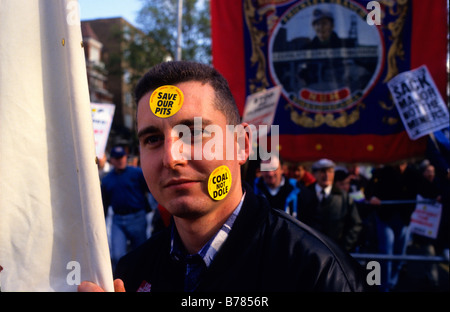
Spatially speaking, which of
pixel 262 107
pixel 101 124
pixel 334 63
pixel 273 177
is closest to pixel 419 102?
→ pixel 334 63

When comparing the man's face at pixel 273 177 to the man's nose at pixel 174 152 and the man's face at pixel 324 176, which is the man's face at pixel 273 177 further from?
the man's nose at pixel 174 152

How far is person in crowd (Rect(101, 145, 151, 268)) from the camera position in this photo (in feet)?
21.9

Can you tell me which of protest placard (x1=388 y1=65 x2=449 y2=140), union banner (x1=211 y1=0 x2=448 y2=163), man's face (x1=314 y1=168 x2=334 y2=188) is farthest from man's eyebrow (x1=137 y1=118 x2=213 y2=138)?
union banner (x1=211 y1=0 x2=448 y2=163)

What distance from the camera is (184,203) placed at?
144cm

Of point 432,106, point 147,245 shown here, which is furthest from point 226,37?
point 147,245

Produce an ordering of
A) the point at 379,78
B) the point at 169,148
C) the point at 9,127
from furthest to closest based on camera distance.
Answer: the point at 379,78 < the point at 169,148 < the point at 9,127

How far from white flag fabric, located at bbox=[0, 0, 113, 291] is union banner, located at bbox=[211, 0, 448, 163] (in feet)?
16.3

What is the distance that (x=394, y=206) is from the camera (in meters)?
6.59

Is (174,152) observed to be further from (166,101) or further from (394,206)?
(394,206)

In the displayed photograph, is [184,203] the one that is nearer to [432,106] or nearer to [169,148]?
[169,148]

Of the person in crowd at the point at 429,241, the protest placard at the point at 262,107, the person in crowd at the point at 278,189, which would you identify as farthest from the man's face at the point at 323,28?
the person in crowd at the point at 429,241

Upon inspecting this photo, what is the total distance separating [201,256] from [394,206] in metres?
5.74

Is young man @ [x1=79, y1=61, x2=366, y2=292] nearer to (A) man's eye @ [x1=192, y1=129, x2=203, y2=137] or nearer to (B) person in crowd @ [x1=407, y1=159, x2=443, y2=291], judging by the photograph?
(A) man's eye @ [x1=192, y1=129, x2=203, y2=137]

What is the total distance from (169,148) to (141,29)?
32289 mm
